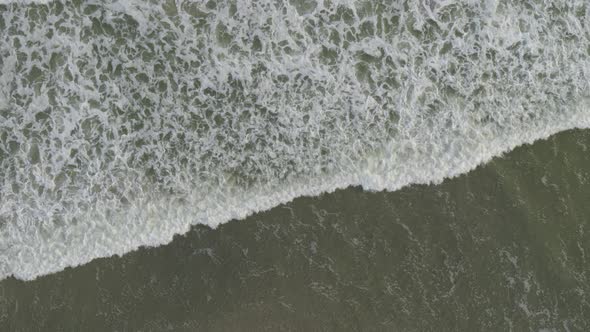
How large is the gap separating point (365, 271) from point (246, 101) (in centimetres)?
165

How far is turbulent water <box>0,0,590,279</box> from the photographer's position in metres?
3.44

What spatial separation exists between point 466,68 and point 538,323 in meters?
2.09

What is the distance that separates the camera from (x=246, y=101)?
357 cm

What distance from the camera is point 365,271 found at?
3.26 metres

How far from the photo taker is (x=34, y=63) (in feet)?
11.8

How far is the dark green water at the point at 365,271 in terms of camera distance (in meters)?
3.22

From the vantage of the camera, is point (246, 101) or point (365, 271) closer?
point (365, 271)

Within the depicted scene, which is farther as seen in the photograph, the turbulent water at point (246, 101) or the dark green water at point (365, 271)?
the turbulent water at point (246, 101)

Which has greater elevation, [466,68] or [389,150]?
[466,68]

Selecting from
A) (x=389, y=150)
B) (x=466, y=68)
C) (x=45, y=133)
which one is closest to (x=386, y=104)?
(x=389, y=150)

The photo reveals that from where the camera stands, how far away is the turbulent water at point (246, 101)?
135 inches

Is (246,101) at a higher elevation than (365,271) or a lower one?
higher

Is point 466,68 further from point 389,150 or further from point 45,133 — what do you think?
point 45,133

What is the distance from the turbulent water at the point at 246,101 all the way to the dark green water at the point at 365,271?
0.66 ft
